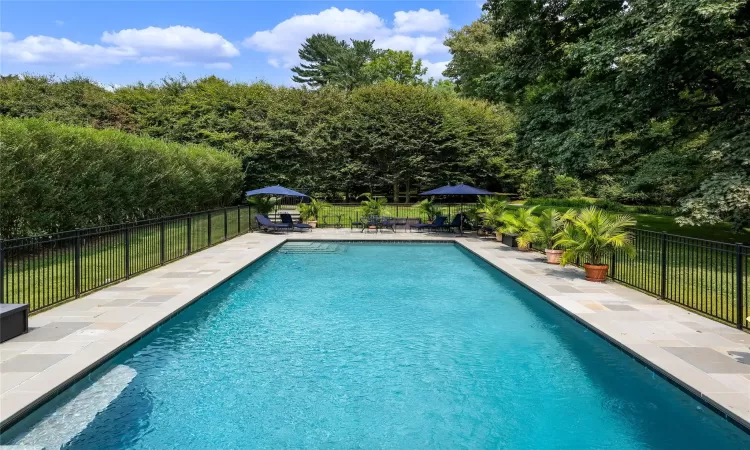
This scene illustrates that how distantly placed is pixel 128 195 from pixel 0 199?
15.4ft

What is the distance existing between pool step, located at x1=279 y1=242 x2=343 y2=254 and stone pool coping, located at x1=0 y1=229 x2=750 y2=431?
15.5ft

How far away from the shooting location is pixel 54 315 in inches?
259

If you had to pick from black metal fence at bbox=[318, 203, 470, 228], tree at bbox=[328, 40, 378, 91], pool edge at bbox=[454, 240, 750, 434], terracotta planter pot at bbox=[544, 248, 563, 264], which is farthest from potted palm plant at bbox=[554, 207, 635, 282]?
tree at bbox=[328, 40, 378, 91]

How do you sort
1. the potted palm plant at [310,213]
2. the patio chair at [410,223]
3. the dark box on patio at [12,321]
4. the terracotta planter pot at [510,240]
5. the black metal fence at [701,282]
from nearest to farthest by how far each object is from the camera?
the dark box on patio at [12,321] → the black metal fence at [701,282] → the terracotta planter pot at [510,240] → the patio chair at [410,223] → the potted palm plant at [310,213]

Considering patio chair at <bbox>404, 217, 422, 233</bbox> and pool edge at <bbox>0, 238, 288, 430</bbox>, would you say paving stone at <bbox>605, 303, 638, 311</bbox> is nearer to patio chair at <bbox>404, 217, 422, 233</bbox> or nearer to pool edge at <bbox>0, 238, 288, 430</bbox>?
pool edge at <bbox>0, 238, 288, 430</bbox>

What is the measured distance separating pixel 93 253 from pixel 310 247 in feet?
22.9

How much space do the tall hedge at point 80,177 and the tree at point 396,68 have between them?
34588 mm

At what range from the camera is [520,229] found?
606 inches

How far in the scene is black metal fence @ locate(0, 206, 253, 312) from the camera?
7.19m

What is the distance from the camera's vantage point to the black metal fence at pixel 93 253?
719 centimetres


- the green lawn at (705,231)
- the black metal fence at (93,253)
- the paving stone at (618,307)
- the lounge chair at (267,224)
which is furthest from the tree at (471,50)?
the paving stone at (618,307)

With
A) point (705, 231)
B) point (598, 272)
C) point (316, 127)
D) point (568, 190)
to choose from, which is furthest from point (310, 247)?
point (568, 190)

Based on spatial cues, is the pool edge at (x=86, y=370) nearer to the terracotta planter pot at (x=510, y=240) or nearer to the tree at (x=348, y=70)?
the terracotta planter pot at (x=510, y=240)

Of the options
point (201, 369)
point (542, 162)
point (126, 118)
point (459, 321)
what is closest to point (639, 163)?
point (542, 162)
